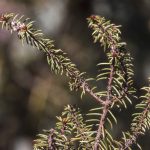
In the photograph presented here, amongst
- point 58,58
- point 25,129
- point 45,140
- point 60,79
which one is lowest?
point 45,140

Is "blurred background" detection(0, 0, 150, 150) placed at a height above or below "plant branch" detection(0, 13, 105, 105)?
above

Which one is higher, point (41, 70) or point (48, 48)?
point (41, 70)

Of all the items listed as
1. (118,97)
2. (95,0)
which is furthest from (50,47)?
(95,0)

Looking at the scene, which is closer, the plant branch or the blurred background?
the plant branch

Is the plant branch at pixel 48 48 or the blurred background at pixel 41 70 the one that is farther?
the blurred background at pixel 41 70

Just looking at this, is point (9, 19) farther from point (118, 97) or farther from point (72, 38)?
point (72, 38)

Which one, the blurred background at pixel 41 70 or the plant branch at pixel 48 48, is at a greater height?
the blurred background at pixel 41 70

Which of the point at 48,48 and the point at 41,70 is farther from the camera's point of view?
the point at 41,70

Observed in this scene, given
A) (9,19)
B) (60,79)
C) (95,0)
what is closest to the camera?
(9,19)
